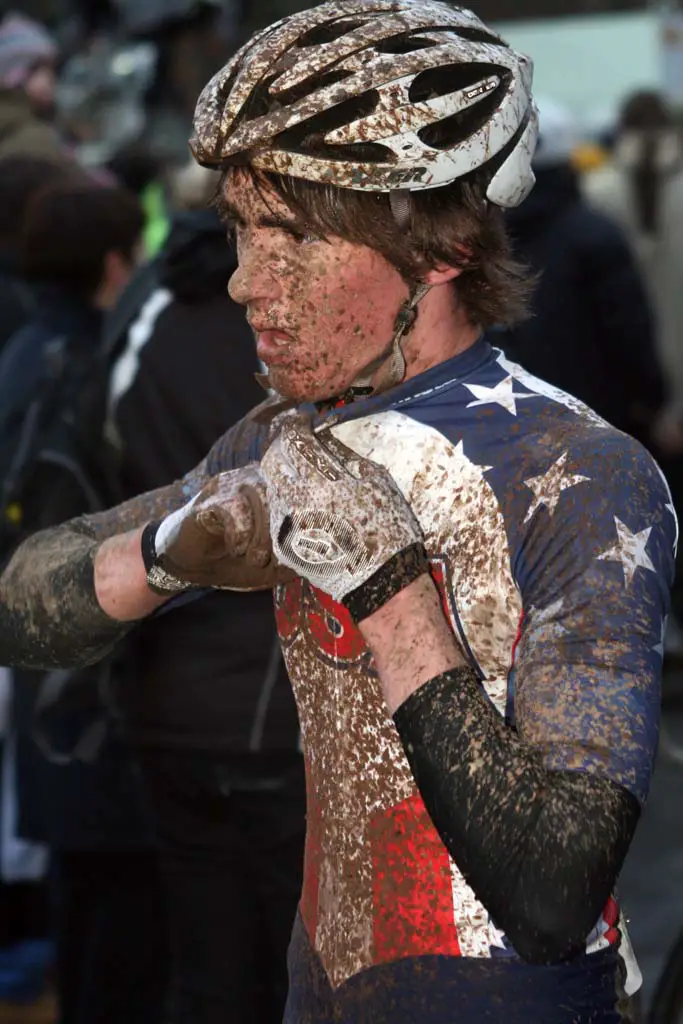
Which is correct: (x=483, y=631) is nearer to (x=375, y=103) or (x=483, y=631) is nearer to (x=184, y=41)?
(x=375, y=103)

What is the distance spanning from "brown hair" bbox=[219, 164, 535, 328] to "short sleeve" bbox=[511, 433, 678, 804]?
348 mm

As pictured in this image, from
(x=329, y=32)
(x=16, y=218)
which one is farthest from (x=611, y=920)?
(x=16, y=218)

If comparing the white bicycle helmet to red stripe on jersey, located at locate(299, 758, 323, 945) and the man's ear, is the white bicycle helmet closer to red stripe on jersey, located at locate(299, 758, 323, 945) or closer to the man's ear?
the man's ear

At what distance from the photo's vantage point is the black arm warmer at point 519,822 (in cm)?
187

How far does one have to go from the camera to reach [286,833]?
12.5 feet

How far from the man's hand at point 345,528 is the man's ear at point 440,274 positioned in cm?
31

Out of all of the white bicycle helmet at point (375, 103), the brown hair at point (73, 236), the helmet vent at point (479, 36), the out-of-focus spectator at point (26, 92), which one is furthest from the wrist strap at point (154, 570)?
the out-of-focus spectator at point (26, 92)

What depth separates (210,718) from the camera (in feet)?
12.9

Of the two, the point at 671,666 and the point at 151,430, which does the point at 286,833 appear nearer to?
the point at 151,430

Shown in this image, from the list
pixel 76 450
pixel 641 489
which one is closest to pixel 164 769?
pixel 76 450

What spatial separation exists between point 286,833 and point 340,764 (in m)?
1.57

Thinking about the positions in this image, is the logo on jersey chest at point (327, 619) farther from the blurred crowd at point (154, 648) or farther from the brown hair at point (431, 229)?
the blurred crowd at point (154, 648)

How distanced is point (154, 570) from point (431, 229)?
0.58m

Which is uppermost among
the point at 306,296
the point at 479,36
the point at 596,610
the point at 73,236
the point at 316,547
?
the point at 479,36
